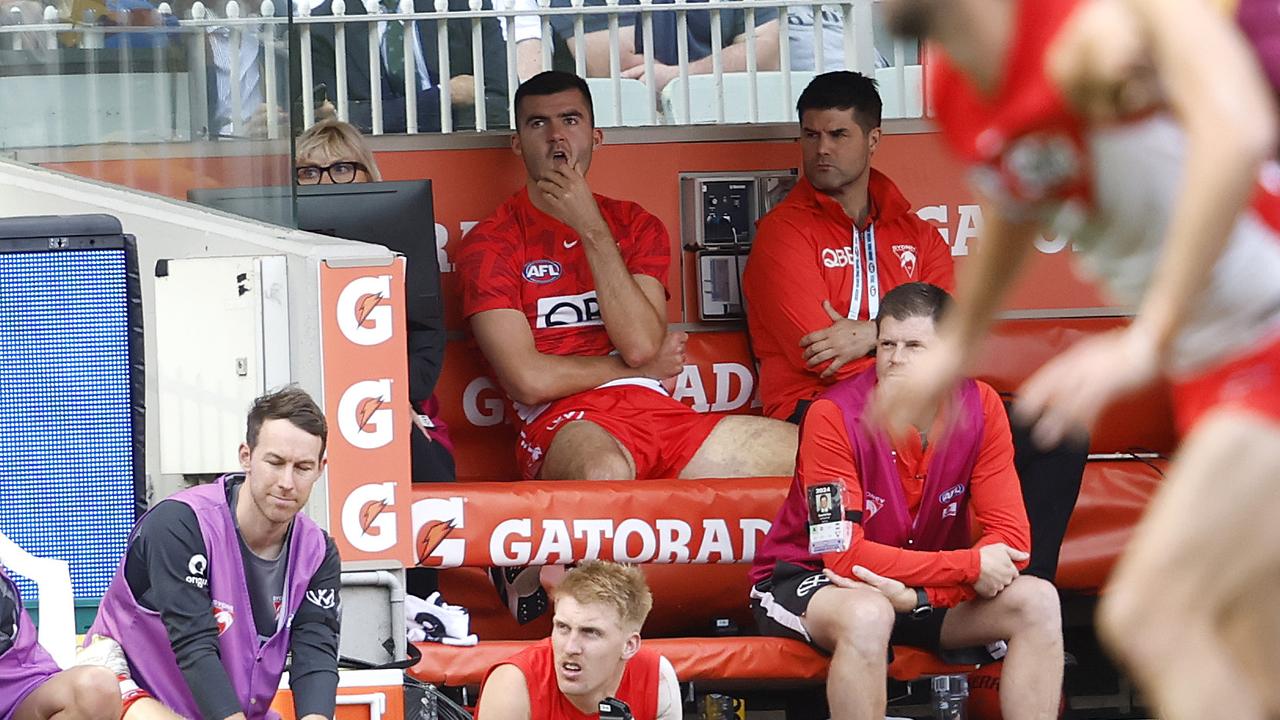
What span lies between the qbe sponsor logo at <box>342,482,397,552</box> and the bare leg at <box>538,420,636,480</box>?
1.09 m

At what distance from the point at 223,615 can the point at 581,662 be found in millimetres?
1004

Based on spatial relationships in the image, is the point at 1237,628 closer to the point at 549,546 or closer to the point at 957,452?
the point at 957,452

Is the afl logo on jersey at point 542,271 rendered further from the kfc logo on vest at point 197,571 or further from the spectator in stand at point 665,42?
the spectator in stand at point 665,42

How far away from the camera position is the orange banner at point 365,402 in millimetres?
5387

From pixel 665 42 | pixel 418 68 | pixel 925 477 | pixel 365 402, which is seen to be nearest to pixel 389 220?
pixel 365 402

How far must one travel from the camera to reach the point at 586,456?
21.0 ft

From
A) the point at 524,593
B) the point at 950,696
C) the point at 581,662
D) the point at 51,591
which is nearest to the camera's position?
the point at 51,591

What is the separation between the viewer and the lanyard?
677 centimetres

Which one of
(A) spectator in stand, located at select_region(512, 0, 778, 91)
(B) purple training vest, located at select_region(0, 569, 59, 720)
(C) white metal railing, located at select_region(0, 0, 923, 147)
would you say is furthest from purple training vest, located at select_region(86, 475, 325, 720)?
(A) spectator in stand, located at select_region(512, 0, 778, 91)

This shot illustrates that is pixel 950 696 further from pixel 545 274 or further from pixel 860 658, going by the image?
pixel 545 274

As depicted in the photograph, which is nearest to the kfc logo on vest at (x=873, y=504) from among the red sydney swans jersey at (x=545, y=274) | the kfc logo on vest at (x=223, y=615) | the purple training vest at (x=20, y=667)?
the red sydney swans jersey at (x=545, y=274)

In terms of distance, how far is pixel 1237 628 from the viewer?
7.25 ft

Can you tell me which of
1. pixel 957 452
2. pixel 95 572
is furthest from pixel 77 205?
pixel 957 452

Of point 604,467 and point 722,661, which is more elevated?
point 604,467
